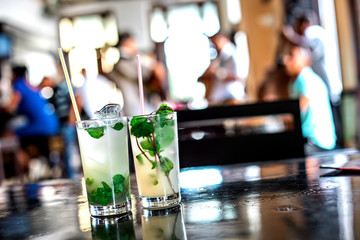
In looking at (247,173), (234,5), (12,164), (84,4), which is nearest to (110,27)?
(84,4)

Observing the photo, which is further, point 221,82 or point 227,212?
point 221,82

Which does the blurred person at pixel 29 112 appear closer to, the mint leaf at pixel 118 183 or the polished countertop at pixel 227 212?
the polished countertop at pixel 227 212

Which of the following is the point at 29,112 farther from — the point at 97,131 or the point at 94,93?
the point at 97,131

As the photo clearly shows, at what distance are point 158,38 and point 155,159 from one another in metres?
9.12

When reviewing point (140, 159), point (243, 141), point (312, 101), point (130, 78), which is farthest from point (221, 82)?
point (140, 159)

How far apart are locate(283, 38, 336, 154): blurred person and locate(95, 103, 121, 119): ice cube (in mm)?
3391

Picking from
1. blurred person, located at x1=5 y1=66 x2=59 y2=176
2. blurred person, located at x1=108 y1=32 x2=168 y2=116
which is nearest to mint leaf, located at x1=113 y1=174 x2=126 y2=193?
→ blurred person, located at x1=5 y1=66 x2=59 y2=176

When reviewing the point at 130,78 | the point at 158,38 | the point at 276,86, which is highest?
the point at 158,38

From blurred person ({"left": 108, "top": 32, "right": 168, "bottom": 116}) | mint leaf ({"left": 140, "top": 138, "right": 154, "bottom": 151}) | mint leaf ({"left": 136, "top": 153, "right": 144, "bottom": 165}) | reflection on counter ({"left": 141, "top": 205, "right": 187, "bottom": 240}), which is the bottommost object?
reflection on counter ({"left": 141, "top": 205, "right": 187, "bottom": 240})

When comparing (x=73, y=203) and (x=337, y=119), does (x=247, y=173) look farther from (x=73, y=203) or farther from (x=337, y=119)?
(x=337, y=119)

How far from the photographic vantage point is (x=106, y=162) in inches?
30.0

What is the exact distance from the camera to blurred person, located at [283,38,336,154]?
4.04m

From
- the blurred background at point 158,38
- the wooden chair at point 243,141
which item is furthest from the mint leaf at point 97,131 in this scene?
the blurred background at point 158,38

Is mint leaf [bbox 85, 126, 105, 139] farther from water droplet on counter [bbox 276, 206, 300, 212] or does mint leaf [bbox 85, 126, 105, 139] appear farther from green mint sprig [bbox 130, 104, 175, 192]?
→ water droplet on counter [bbox 276, 206, 300, 212]
